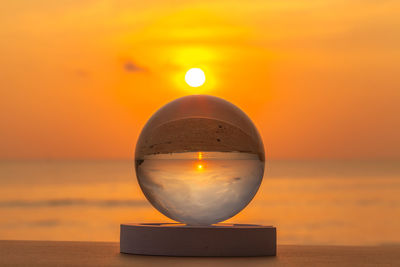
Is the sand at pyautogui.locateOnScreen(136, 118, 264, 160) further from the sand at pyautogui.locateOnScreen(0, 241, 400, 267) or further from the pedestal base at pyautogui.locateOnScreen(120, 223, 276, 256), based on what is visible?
the sand at pyautogui.locateOnScreen(0, 241, 400, 267)

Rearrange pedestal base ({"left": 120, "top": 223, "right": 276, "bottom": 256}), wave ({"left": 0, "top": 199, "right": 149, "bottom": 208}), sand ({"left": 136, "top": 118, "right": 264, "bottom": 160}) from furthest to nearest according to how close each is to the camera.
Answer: wave ({"left": 0, "top": 199, "right": 149, "bottom": 208}), sand ({"left": 136, "top": 118, "right": 264, "bottom": 160}), pedestal base ({"left": 120, "top": 223, "right": 276, "bottom": 256})

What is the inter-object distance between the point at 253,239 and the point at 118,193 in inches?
1353

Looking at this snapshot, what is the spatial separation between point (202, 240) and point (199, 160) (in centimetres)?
94

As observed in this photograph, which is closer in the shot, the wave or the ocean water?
the ocean water

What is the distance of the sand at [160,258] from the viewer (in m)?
8.20

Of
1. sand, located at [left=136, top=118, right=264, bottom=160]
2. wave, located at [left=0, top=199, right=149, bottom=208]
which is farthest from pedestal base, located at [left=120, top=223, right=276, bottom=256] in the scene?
wave, located at [left=0, top=199, right=149, bottom=208]

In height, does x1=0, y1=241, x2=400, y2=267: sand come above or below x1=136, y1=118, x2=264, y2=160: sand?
below

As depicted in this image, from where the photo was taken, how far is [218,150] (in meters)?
8.92

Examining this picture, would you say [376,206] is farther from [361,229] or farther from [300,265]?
[300,265]

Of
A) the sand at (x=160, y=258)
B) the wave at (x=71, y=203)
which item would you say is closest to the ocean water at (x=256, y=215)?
the wave at (x=71, y=203)

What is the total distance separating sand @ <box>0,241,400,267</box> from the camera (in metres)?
8.20

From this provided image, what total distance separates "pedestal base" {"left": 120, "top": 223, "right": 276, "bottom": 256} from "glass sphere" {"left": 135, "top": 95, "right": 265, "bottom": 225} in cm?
35

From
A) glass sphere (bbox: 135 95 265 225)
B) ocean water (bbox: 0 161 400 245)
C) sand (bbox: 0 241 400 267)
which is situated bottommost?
sand (bbox: 0 241 400 267)

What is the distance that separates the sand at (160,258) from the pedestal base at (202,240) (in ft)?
0.57
